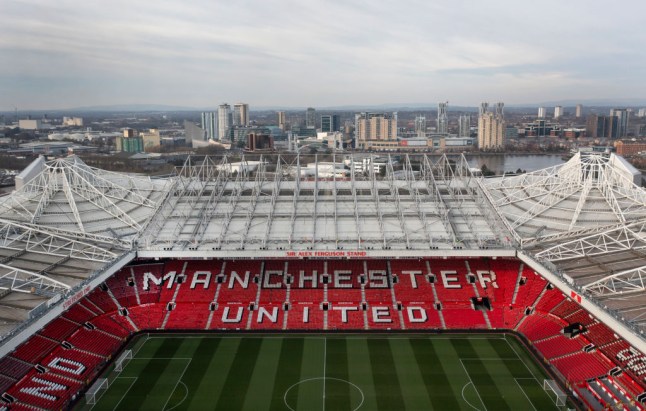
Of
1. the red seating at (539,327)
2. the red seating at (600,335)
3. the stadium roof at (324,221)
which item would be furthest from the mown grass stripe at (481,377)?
the red seating at (600,335)

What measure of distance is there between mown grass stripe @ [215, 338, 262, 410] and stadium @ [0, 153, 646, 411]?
16cm

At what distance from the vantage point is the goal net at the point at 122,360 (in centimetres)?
4447

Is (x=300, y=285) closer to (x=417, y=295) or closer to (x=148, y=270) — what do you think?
(x=417, y=295)

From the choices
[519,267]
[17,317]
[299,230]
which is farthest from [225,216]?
[519,267]

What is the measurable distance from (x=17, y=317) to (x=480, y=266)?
136ft

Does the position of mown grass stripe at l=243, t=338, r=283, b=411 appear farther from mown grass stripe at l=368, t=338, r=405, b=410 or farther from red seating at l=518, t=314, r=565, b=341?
red seating at l=518, t=314, r=565, b=341

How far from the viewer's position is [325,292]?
5338cm

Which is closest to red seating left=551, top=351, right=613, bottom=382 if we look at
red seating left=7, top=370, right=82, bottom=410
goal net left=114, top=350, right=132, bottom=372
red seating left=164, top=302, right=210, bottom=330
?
red seating left=164, top=302, right=210, bottom=330

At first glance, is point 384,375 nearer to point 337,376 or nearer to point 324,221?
point 337,376

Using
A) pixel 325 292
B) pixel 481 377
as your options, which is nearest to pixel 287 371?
pixel 325 292

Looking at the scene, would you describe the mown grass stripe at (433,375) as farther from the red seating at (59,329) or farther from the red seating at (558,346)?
the red seating at (59,329)

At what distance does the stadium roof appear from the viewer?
45.7 m

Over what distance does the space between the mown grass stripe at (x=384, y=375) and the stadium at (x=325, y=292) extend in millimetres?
167

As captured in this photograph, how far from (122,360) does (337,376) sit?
1800 cm
